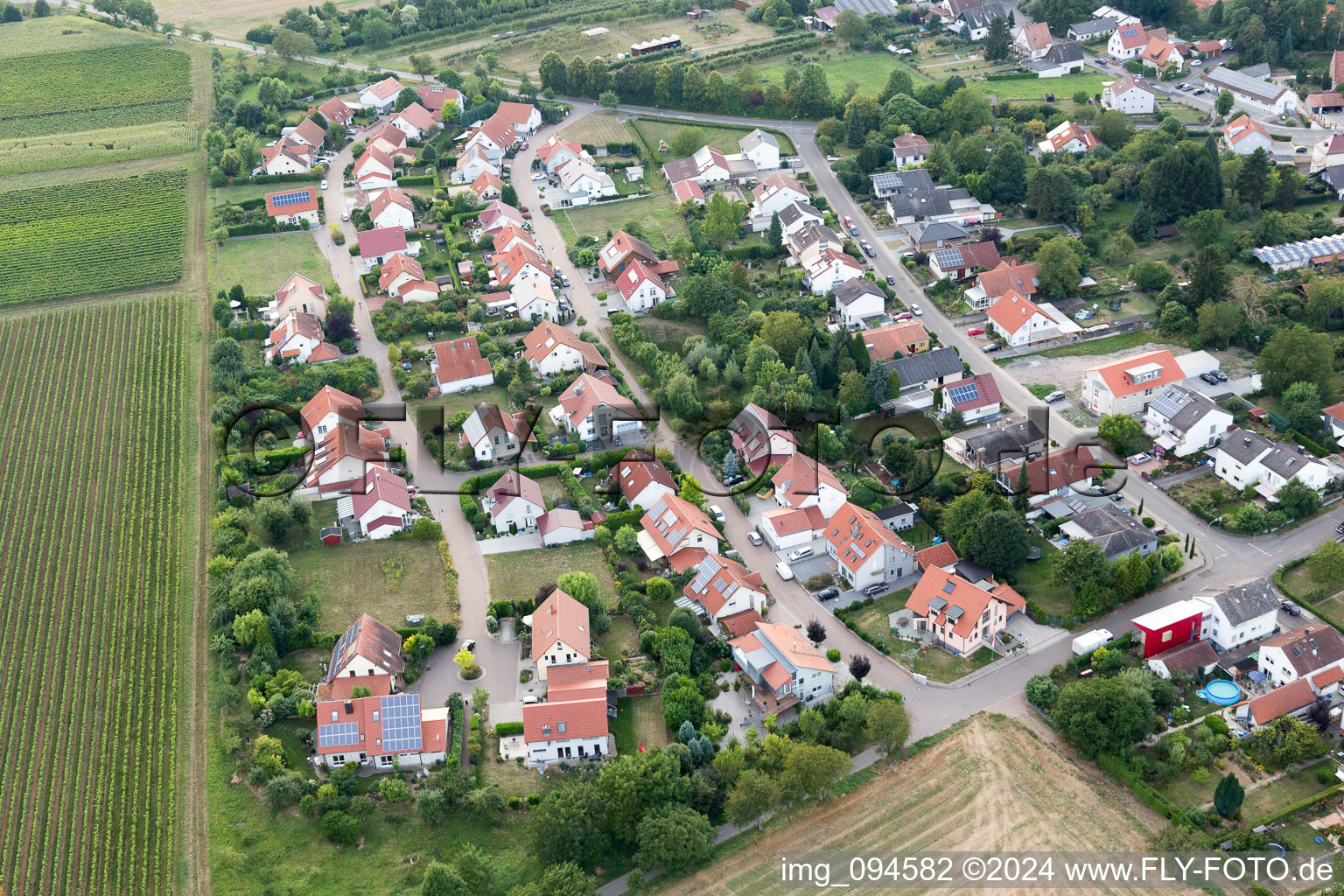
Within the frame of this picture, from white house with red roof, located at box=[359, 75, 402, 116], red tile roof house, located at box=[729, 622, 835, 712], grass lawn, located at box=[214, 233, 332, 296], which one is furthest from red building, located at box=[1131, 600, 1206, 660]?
white house with red roof, located at box=[359, 75, 402, 116]

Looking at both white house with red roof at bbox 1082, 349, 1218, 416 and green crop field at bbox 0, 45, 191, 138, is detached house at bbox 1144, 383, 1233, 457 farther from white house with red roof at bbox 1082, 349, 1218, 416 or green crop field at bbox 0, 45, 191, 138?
green crop field at bbox 0, 45, 191, 138

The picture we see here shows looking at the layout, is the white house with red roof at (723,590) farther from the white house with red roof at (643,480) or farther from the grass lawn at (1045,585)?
the grass lawn at (1045,585)

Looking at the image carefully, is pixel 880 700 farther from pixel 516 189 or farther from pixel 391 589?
pixel 516 189

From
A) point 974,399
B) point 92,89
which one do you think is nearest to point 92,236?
point 92,89

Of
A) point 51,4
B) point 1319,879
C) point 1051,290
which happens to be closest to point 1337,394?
point 1051,290

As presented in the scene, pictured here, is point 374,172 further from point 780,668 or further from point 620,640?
point 780,668
